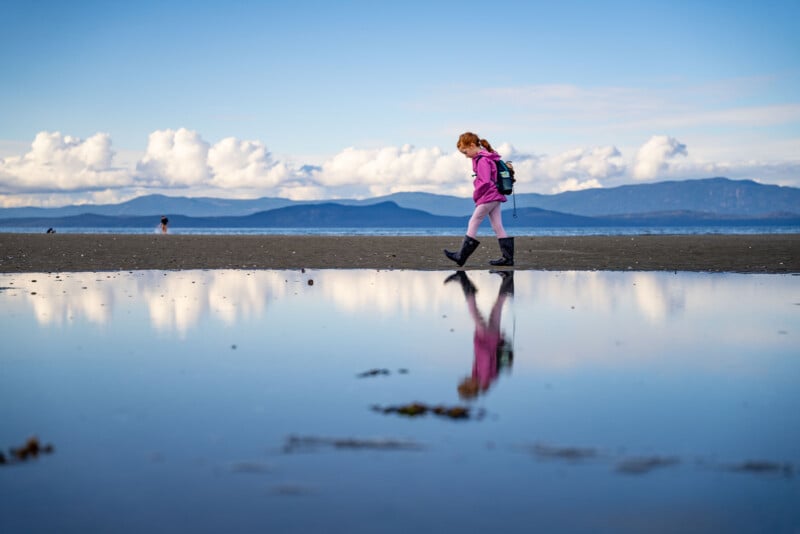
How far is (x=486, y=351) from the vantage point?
24.5 feet

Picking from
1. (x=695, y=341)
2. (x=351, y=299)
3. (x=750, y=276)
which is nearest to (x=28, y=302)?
(x=351, y=299)

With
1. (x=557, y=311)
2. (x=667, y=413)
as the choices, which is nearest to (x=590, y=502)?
(x=667, y=413)

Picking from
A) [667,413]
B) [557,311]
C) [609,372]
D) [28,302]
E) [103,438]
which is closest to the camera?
[103,438]

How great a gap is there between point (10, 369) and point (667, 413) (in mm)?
5206

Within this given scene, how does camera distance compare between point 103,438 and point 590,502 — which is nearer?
point 590,502

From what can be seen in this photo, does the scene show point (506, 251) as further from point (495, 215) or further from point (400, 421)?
point (400, 421)

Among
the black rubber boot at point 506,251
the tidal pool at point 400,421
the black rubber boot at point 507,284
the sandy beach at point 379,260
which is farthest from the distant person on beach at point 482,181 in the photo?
the tidal pool at point 400,421

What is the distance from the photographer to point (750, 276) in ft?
55.9

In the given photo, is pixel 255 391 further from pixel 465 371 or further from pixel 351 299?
pixel 351 299

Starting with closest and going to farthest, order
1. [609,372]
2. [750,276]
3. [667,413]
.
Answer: [667,413], [609,372], [750,276]

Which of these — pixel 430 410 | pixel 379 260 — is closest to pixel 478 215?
pixel 379 260

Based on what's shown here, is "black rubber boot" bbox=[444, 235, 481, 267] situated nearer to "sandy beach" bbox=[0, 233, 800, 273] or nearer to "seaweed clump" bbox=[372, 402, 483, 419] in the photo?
"sandy beach" bbox=[0, 233, 800, 273]

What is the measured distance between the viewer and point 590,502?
3.67m

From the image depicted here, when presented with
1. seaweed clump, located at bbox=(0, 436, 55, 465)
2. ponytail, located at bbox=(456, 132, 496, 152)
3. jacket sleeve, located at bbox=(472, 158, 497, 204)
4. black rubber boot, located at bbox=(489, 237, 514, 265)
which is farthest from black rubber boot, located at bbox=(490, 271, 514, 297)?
seaweed clump, located at bbox=(0, 436, 55, 465)
